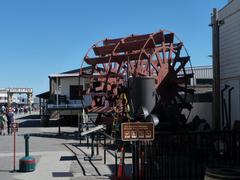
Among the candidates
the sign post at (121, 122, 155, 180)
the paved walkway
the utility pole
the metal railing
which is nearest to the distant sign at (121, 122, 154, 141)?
the sign post at (121, 122, 155, 180)

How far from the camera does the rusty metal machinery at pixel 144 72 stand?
20.7m

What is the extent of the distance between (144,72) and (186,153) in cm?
1365

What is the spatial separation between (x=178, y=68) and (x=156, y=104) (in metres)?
4.80

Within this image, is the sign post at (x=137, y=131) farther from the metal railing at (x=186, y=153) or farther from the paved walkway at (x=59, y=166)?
the paved walkway at (x=59, y=166)

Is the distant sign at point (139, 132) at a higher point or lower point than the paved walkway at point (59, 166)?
higher

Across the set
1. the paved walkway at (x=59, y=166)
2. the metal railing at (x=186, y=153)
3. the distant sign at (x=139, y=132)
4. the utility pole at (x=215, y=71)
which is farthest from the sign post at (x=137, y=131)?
the utility pole at (x=215, y=71)

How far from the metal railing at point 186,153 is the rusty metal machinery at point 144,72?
805cm

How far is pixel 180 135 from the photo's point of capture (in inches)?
392

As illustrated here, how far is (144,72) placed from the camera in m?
23.7

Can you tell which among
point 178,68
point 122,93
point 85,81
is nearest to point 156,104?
point 122,93

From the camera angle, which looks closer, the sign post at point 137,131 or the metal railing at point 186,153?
the sign post at point 137,131

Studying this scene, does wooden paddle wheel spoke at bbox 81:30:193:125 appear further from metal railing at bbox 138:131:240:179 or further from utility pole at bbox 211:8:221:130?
metal railing at bbox 138:131:240:179

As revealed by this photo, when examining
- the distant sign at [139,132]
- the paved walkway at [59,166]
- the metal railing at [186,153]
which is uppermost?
the distant sign at [139,132]

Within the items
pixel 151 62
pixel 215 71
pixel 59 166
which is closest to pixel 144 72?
pixel 151 62
